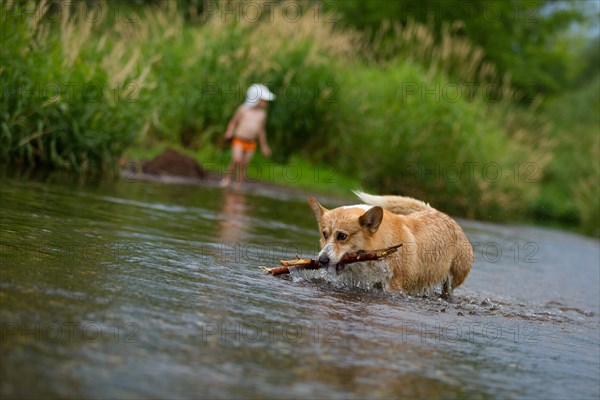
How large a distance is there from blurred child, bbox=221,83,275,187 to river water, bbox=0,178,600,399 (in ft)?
24.8

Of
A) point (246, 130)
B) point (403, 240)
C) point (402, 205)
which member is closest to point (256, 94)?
point (246, 130)

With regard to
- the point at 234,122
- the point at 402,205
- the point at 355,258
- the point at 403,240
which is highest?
the point at 234,122

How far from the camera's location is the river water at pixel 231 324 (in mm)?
4266

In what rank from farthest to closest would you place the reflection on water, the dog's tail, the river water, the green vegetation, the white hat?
the green vegetation, the white hat, the reflection on water, the dog's tail, the river water

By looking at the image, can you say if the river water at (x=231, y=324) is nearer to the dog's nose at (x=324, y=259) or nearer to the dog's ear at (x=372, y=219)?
the dog's nose at (x=324, y=259)

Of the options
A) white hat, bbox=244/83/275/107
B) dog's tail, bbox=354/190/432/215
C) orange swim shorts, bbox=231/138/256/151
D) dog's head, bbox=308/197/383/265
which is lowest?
dog's head, bbox=308/197/383/265

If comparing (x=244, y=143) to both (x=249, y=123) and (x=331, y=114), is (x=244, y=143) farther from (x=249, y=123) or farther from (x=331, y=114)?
(x=331, y=114)

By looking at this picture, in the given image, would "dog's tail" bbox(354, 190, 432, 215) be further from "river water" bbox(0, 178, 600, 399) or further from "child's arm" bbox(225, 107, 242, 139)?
"child's arm" bbox(225, 107, 242, 139)

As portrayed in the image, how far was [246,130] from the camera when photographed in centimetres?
1844

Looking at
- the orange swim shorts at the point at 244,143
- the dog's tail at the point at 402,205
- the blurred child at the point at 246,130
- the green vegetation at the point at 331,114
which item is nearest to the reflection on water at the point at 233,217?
the blurred child at the point at 246,130

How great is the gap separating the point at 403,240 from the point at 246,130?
10.8 meters

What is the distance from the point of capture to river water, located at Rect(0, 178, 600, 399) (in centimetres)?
427

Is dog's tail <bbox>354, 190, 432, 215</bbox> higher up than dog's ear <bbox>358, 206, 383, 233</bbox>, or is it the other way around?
dog's tail <bbox>354, 190, 432, 215</bbox>

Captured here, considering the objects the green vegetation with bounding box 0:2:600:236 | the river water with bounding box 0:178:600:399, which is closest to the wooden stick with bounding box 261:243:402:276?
the river water with bounding box 0:178:600:399
